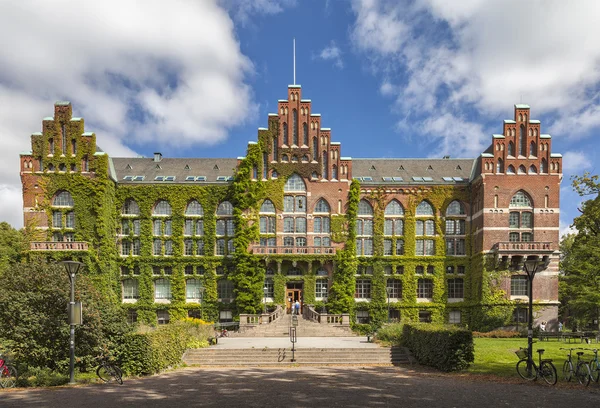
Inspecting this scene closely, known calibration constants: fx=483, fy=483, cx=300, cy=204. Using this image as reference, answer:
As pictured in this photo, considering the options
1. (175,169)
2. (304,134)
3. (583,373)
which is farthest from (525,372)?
(175,169)

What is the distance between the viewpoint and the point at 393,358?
2731cm

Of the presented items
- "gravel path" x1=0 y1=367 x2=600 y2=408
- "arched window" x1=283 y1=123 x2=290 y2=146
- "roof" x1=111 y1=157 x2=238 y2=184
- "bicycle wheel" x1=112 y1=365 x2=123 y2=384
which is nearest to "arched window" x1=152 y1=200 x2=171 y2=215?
"roof" x1=111 y1=157 x2=238 y2=184

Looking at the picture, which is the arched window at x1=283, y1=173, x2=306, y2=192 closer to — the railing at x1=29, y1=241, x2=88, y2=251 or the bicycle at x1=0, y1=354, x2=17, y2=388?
the railing at x1=29, y1=241, x2=88, y2=251

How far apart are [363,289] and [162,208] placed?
23.4 m

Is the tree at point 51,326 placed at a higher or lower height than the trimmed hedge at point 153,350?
higher

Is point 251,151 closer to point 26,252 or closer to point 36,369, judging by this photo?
point 26,252

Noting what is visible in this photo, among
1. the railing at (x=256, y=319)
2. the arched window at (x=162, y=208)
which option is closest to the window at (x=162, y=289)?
the arched window at (x=162, y=208)

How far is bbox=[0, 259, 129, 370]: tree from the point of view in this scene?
2227 centimetres

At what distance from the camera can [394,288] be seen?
5206cm

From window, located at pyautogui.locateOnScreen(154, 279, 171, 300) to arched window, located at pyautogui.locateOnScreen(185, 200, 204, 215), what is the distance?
7683mm

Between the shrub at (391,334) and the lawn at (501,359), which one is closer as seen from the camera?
the lawn at (501,359)

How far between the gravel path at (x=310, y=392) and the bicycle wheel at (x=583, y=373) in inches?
15.2

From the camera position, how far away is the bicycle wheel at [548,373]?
62.9 feet

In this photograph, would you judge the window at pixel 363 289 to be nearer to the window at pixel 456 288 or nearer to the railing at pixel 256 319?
the window at pixel 456 288
